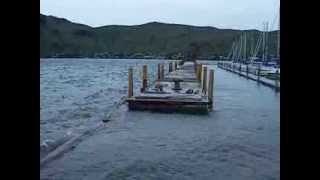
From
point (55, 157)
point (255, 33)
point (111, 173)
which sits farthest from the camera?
point (255, 33)

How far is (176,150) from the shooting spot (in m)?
13.6

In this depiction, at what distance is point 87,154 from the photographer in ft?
42.7

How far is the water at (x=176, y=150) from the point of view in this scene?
10648 mm

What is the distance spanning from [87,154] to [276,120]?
11.9 metres

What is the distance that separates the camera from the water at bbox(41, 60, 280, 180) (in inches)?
419

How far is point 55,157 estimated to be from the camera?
497 inches
